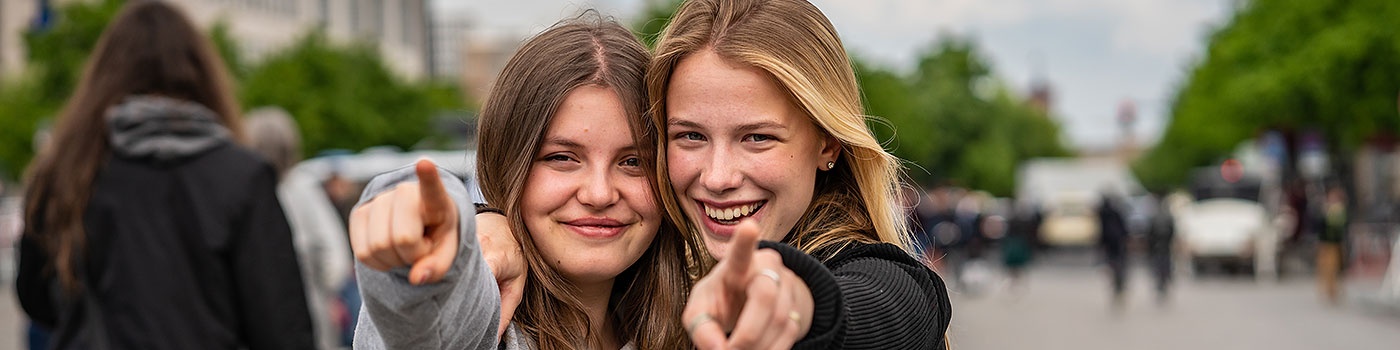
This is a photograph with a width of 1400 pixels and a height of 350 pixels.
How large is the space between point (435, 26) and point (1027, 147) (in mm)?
60718

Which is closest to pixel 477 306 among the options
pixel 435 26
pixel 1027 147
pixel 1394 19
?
pixel 1394 19

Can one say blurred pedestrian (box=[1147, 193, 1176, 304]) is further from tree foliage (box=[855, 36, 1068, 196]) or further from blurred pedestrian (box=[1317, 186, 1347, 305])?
tree foliage (box=[855, 36, 1068, 196])

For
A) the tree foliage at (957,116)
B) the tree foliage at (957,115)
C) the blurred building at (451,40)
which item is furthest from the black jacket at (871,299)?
the blurred building at (451,40)

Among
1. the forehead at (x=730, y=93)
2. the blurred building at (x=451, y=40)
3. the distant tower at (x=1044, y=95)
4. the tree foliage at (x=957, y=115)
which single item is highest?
the forehead at (x=730, y=93)

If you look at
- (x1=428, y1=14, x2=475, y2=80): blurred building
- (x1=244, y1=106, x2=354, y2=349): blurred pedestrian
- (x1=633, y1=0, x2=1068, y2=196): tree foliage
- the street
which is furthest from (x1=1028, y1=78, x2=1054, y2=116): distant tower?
(x1=244, y1=106, x2=354, y2=349): blurred pedestrian

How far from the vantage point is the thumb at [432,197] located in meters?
1.71

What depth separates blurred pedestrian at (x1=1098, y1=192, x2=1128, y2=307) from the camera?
21.8 metres

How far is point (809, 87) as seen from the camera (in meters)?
2.54

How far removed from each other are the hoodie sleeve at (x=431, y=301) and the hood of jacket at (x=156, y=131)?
2.05 m

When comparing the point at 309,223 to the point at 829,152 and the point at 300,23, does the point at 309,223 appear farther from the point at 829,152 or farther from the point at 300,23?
the point at 300,23

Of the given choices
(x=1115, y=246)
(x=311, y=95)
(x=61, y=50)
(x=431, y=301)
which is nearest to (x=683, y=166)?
(x=431, y=301)

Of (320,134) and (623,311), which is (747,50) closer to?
(623,311)

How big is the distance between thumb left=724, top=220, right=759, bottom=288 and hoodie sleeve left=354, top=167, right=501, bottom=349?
0.38 metres

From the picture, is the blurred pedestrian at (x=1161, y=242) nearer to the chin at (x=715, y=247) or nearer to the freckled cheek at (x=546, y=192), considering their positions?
the chin at (x=715, y=247)
